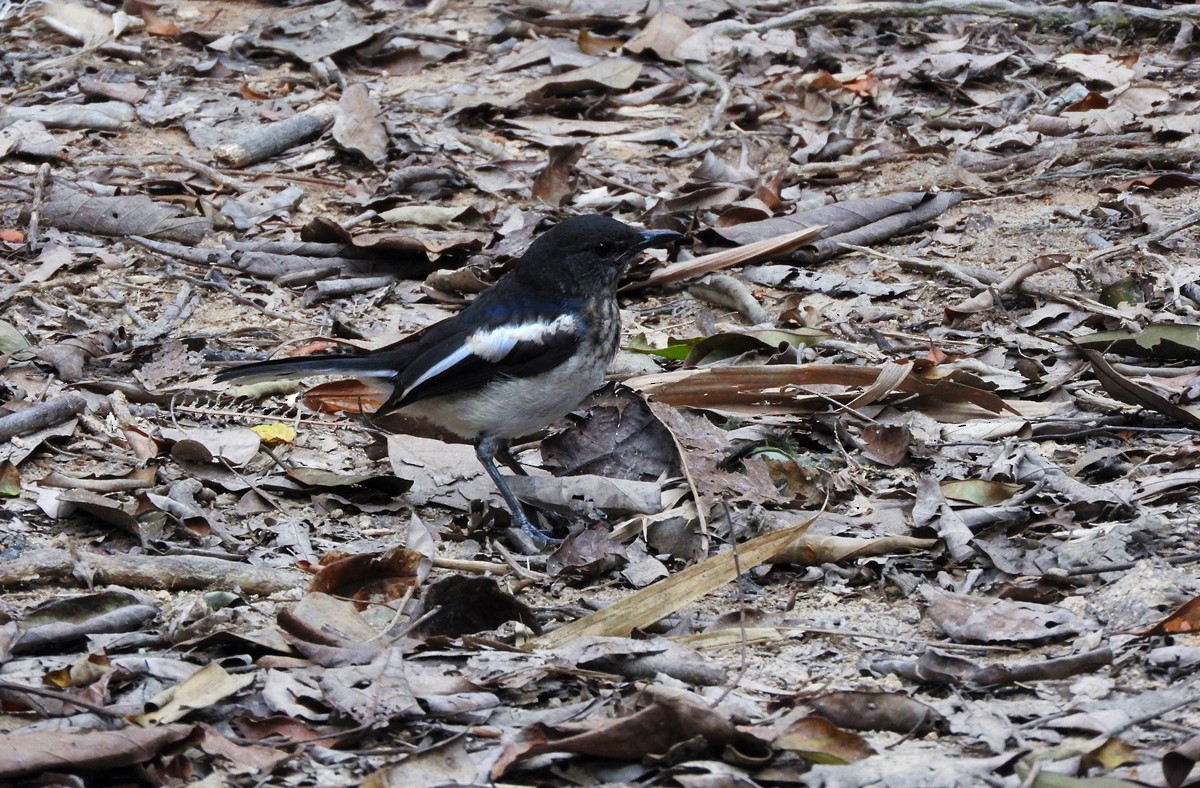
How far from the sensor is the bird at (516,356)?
17.8ft

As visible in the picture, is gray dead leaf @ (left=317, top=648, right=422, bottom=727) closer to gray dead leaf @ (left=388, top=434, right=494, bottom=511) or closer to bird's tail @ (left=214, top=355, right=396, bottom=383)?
gray dead leaf @ (left=388, top=434, right=494, bottom=511)

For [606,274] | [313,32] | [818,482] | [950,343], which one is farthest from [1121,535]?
[313,32]

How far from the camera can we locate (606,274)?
18.9ft

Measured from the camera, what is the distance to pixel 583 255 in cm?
571

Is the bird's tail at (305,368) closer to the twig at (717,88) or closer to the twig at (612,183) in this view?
the twig at (612,183)

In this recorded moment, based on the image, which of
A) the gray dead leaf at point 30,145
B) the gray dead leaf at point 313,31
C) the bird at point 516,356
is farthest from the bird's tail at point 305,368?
the gray dead leaf at point 313,31

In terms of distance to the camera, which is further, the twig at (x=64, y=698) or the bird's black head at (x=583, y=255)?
the bird's black head at (x=583, y=255)

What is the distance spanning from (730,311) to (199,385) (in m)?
2.44

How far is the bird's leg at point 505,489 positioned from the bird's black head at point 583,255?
2.16ft

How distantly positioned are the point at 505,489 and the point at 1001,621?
2232mm

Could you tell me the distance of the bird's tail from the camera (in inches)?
212

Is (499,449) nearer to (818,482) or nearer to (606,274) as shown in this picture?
(606,274)

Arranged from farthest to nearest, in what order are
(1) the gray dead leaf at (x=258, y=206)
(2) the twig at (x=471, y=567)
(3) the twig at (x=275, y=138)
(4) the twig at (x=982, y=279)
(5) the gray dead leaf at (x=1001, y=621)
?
(3) the twig at (x=275, y=138) < (1) the gray dead leaf at (x=258, y=206) < (4) the twig at (x=982, y=279) < (2) the twig at (x=471, y=567) < (5) the gray dead leaf at (x=1001, y=621)

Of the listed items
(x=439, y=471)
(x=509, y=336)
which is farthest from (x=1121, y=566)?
(x=439, y=471)
